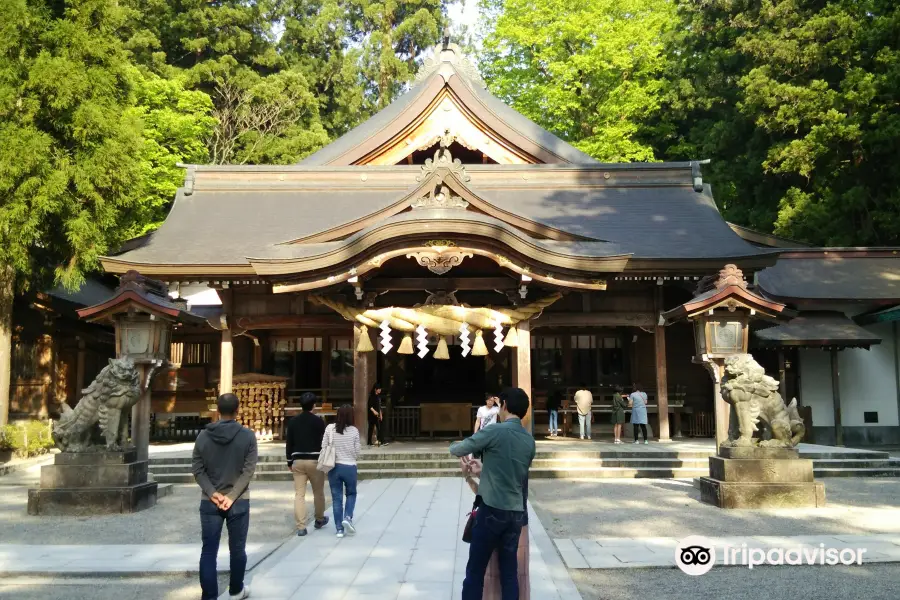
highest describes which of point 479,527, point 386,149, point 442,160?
point 386,149

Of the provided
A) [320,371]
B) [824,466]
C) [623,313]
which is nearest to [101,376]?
[320,371]

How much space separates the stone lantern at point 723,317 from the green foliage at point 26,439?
13.0 m

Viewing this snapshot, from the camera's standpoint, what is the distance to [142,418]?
10.6 meters

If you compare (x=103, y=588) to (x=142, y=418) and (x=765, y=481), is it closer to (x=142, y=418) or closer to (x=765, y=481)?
(x=142, y=418)

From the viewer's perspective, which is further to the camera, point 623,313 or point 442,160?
point 623,313

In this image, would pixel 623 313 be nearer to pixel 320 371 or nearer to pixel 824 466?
pixel 824 466

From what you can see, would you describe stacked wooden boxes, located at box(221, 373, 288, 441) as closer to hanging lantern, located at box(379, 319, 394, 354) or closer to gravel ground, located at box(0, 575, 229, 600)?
hanging lantern, located at box(379, 319, 394, 354)

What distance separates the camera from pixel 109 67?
1509cm

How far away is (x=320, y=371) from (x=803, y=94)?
17561 mm

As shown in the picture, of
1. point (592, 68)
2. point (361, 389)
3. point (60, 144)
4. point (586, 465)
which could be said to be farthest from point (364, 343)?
point (592, 68)

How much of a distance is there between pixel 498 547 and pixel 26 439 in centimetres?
1363

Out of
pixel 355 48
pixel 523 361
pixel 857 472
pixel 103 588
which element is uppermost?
pixel 355 48

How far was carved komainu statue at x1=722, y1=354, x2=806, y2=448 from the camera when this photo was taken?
29.7 feet

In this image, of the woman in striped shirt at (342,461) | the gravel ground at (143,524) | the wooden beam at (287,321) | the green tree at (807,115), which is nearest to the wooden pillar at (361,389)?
the wooden beam at (287,321)
